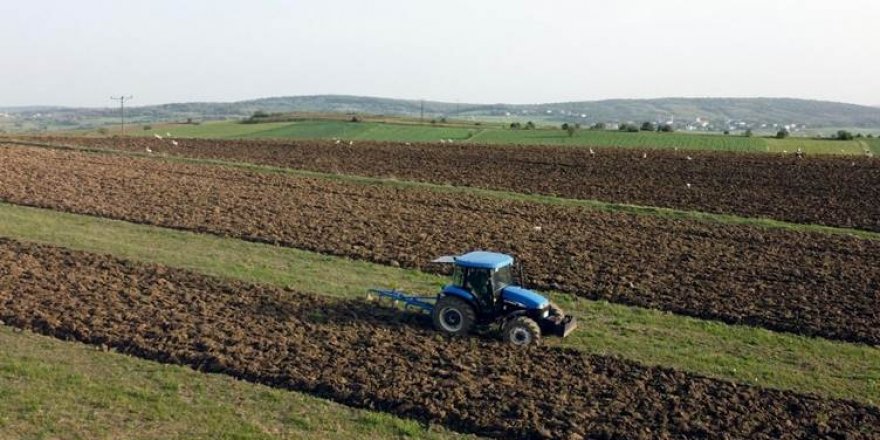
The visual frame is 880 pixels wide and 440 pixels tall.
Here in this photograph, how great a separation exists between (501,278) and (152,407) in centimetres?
695

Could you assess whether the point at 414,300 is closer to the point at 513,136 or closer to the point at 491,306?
the point at 491,306

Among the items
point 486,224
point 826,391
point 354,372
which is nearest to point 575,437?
point 354,372

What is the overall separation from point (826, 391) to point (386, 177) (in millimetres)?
29094

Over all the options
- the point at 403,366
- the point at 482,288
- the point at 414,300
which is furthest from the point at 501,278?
the point at 403,366

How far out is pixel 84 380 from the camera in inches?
510

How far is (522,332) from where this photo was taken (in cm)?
Answer: 1502

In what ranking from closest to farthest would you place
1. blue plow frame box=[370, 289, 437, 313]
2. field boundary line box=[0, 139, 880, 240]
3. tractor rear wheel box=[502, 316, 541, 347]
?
1. tractor rear wheel box=[502, 316, 541, 347]
2. blue plow frame box=[370, 289, 437, 313]
3. field boundary line box=[0, 139, 880, 240]

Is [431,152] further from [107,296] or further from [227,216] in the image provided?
[107,296]

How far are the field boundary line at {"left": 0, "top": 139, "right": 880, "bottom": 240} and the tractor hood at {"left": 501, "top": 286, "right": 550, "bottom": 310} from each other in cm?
1652

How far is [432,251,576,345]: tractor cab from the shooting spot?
15.3 meters

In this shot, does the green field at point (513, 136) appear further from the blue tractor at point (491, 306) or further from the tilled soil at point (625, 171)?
the blue tractor at point (491, 306)

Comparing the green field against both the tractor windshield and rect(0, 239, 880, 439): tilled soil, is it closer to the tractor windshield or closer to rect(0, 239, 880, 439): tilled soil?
the tractor windshield

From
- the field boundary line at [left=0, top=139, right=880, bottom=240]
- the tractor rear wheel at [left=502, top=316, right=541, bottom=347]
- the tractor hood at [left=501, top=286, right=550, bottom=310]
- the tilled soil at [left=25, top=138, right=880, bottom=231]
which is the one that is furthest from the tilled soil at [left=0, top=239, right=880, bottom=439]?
the tilled soil at [left=25, top=138, right=880, bottom=231]

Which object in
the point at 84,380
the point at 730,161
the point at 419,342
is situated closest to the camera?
the point at 84,380
